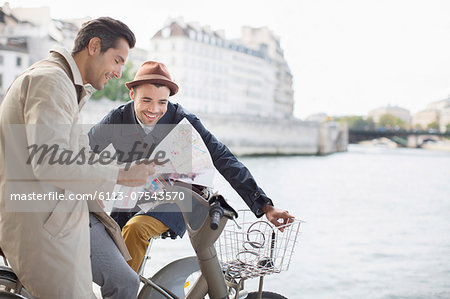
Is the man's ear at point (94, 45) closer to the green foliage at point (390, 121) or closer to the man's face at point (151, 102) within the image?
the man's face at point (151, 102)

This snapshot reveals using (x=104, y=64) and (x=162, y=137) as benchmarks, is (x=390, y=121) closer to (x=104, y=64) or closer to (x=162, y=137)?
(x=162, y=137)

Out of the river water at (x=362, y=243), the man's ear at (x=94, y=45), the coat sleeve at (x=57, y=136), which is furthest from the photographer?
the river water at (x=362, y=243)

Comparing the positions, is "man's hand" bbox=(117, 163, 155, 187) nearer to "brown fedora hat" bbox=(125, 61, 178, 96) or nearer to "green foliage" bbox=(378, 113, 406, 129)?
"brown fedora hat" bbox=(125, 61, 178, 96)

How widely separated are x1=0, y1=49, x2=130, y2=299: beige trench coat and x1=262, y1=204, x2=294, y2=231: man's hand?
61 centimetres

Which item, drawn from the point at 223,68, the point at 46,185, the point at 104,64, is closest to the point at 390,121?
the point at 223,68

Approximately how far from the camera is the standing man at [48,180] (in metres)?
1.26

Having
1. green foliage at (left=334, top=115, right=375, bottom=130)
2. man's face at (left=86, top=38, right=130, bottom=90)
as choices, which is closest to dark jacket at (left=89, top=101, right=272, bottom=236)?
man's face at (left=86, top=38, right=130, bottom=90)

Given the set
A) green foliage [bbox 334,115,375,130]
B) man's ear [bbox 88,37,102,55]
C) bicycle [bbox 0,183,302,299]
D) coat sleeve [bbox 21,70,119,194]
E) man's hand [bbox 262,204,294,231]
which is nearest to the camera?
coat sleeve [bbox 21,70,119,194]

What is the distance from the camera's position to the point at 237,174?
1836 millimetres

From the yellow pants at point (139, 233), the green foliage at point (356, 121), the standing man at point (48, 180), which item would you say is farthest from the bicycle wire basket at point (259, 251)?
the green foliage at point (356, 121)

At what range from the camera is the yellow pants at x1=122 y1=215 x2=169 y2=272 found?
180cm

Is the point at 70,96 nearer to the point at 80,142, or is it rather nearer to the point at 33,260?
the point at 80,142

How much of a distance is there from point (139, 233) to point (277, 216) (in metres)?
0.44

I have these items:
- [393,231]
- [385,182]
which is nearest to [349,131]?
[385,182]
